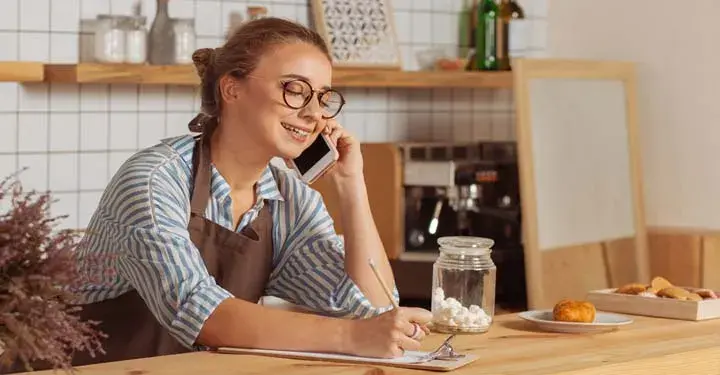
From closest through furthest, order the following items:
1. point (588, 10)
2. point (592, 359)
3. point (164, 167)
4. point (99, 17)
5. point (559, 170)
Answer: point (592, 359) < point (164, 167) < point (99, 17) < point (559, 170) < point (588, 10)

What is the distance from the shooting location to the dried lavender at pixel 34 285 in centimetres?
164

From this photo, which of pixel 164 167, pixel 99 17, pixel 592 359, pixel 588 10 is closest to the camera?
pixel 592 359

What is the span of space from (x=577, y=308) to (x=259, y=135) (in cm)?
71

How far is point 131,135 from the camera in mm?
4043

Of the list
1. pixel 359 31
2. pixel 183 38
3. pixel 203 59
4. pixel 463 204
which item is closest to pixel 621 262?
pixel 463 204

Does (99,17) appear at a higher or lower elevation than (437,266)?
higher

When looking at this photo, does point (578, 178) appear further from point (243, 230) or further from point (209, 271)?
point (209, 271)

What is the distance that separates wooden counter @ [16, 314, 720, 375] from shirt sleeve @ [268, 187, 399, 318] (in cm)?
24

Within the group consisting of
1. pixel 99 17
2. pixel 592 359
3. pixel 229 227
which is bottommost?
pixel 592 359

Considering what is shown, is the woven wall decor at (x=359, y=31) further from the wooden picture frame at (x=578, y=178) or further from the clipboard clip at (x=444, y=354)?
the clipboard clip at (x=444, y=354)

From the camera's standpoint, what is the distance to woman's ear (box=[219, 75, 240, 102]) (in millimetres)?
2656

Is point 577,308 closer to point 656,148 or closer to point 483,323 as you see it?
point 483,323

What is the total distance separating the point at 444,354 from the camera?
226 cm

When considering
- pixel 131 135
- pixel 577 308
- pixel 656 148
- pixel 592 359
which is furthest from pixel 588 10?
pixel 592 359
